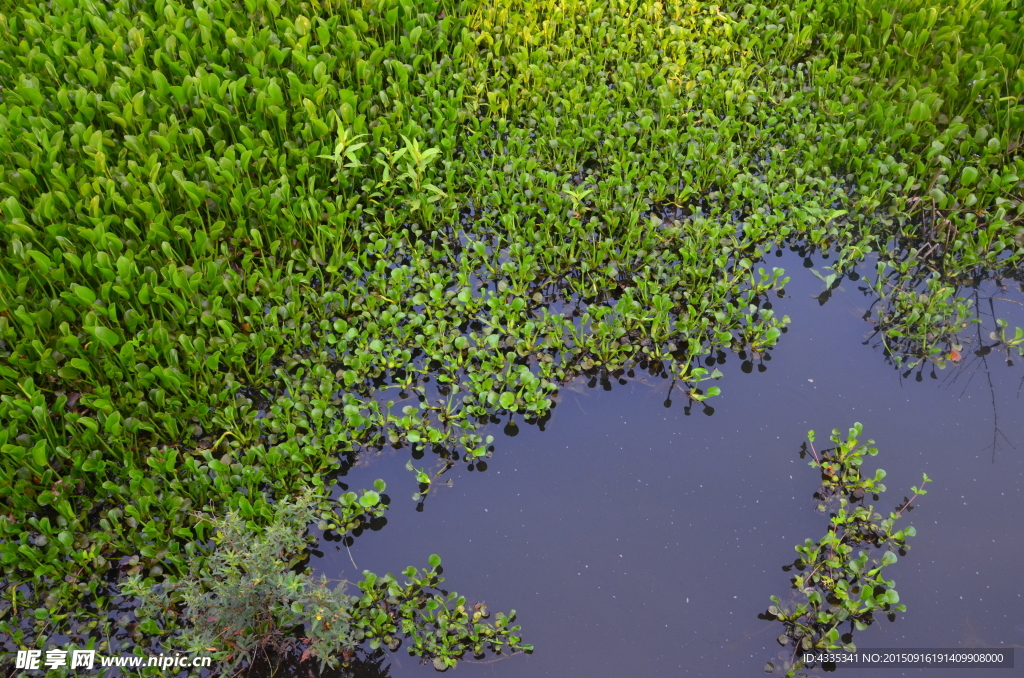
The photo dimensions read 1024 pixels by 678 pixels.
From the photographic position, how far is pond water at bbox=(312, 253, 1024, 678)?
2553mm

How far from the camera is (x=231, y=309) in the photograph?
3309mm

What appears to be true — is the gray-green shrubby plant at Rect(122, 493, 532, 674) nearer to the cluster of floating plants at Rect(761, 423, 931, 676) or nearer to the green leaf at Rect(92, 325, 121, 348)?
the green leaf at Rect(92, 325, 121, 348)

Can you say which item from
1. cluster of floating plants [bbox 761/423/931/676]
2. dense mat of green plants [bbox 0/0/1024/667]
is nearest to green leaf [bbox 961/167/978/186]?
dense mat of green plants [bbox 0/0/1024/667]

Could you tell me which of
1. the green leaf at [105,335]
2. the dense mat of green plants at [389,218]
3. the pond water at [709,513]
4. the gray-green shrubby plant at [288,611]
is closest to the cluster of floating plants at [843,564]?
the pond water at [709,513]

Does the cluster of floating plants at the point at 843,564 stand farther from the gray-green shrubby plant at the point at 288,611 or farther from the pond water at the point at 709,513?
the gray-green shrubby plant at the point at 288,611

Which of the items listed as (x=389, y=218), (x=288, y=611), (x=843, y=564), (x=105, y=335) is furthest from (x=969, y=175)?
(x=105, y=335)

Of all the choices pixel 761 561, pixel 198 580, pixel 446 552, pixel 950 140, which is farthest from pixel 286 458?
pixel 950 140

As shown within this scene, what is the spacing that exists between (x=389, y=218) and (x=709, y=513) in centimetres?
214

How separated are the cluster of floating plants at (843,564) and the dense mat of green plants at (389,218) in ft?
2.26

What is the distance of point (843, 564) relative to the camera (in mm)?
2650

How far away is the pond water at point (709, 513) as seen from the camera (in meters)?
2.55

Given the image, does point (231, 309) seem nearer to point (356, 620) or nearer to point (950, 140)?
point (356, 620)

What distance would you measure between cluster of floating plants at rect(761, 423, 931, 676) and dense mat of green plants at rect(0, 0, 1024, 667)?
2.26 ft

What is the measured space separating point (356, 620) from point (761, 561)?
5.05ft
